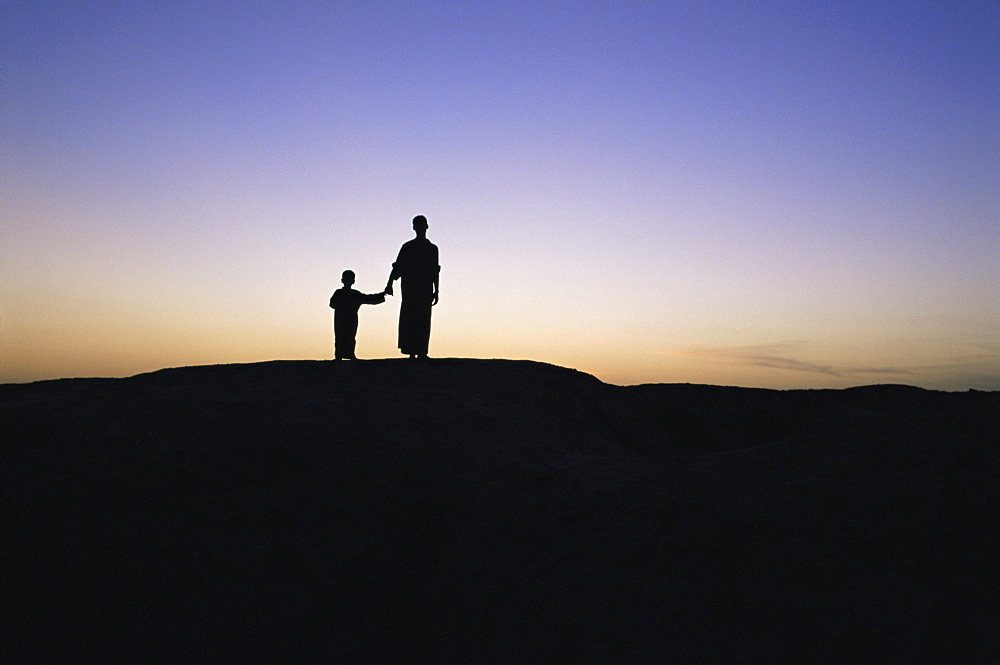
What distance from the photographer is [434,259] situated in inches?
442

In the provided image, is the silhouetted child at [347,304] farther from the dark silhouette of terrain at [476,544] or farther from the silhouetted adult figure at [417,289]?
the dark silhouette of terrain at [476,544]

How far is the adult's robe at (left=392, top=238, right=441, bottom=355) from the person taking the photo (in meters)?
11.1

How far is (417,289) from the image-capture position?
11148 mm

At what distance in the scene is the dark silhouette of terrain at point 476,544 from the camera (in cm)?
335

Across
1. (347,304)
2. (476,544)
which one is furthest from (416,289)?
(476,544)

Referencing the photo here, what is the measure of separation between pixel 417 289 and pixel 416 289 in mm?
19

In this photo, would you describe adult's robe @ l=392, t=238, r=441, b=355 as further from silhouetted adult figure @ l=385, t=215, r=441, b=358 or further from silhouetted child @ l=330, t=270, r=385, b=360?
silhouetted child @ l=330, t=270, r=385, b=360

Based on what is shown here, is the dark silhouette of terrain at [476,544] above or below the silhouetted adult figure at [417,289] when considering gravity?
below

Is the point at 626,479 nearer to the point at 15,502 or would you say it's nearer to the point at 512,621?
the point at 512,621

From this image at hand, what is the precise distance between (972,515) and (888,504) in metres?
0.39

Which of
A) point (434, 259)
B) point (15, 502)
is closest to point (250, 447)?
point (15, 502)

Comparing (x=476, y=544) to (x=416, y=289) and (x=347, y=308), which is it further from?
(x=347, y=308)

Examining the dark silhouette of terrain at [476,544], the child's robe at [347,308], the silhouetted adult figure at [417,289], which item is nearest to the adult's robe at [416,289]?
the silhouetted adult figure at [417,289]

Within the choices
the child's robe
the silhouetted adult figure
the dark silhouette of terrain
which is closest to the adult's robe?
the silhouetted adult figure
